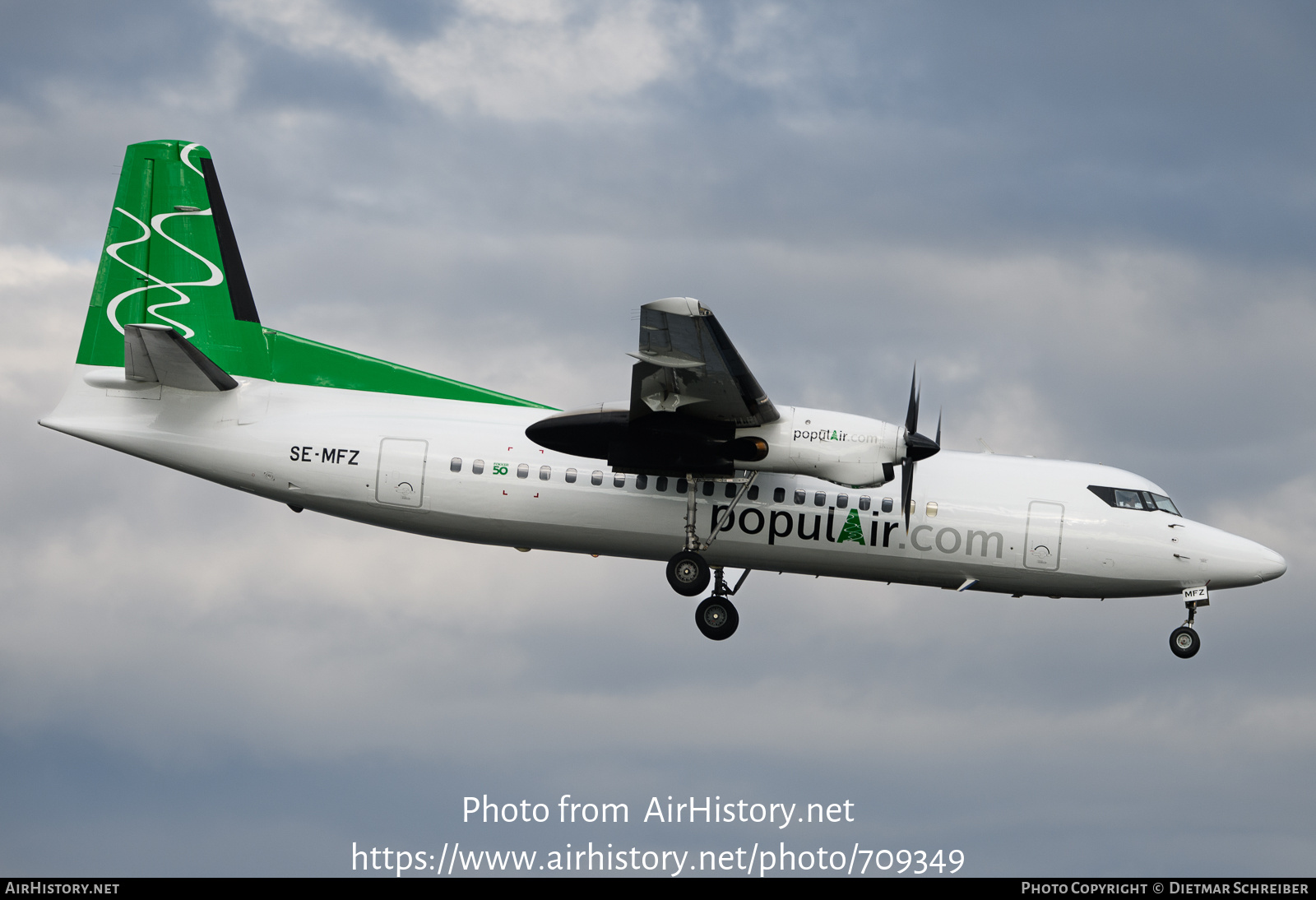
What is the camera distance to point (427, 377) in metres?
26.6

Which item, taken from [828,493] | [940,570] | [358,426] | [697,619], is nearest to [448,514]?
[358,426]

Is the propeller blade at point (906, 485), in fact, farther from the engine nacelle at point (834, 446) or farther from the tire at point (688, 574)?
the tire at point (688, 574)

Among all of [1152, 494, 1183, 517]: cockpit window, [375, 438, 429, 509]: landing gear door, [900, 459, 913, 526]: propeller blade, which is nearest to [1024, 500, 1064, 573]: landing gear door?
[1152, 494, 1183, 517]: cockpit window

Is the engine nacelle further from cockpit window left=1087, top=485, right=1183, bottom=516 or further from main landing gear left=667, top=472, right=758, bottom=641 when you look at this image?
cockpit window left=1087, top=485, right=1183, bottom=516

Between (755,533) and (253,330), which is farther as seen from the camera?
(253,330)

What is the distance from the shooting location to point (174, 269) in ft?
88.5

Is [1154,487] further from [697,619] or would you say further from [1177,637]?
[697,619]

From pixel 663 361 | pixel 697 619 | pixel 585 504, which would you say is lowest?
pixel 697 619

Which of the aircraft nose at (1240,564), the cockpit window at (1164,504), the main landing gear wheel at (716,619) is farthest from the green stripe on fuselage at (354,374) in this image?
the aircraft nose at (1240,564)

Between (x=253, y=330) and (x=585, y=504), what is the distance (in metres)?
7.58

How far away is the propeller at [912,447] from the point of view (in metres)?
23.5

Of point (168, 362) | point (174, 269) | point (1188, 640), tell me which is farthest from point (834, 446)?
point (174, 269)

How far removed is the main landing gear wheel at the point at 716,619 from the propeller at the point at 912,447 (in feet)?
12.0

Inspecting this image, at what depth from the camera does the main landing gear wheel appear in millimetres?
25344
